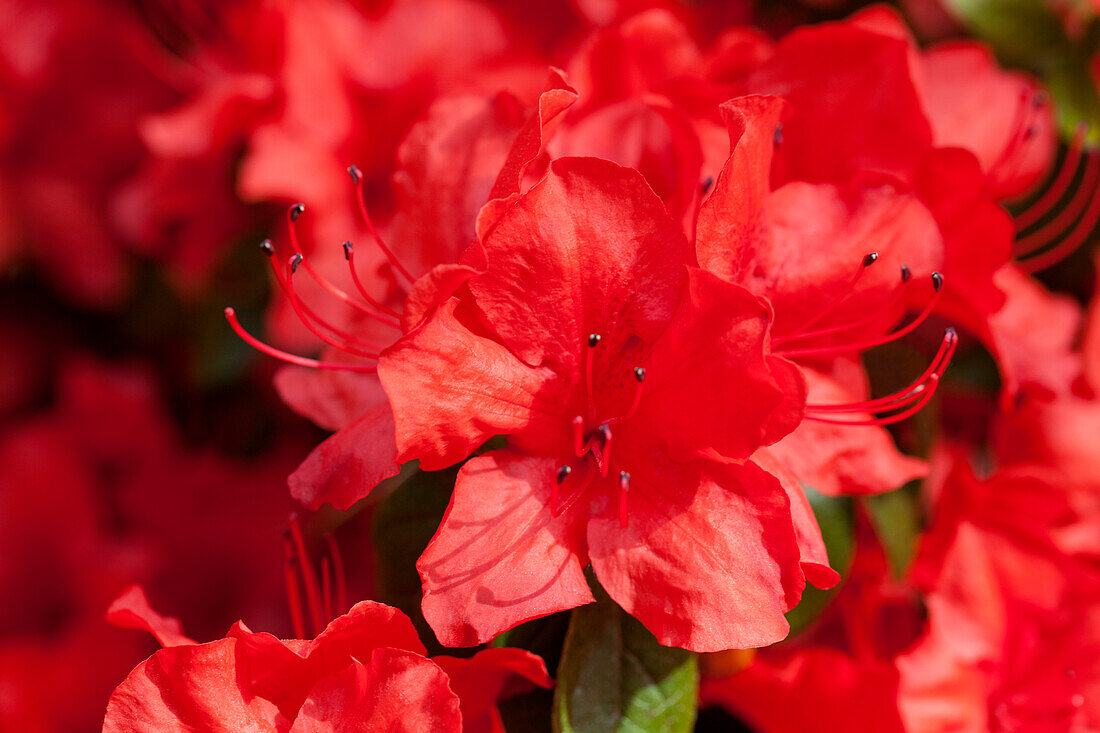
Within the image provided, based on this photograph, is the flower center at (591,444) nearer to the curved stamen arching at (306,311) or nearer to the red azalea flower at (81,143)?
the curved stamen arching at (306,311)

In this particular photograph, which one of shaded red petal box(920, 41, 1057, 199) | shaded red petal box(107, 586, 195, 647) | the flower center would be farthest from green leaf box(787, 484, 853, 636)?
shaded red petal box(107, 586, 195, 647)

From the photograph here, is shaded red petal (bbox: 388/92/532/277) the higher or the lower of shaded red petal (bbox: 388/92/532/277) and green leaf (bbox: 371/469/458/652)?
the higher

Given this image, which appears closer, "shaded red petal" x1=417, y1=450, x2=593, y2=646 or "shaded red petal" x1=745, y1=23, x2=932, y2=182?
"shaded red petal" x1=417, y1=450, x2=593, y2=646

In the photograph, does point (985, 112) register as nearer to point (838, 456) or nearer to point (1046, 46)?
point (1046, 46)

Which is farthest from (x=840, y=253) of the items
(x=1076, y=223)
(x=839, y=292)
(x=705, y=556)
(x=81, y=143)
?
(x=81, y=143)

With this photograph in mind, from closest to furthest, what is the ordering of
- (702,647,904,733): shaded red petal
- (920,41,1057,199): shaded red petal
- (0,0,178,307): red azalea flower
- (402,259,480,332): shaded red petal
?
(402,259,480,332): shaded red petal < (702,647,904,733): shaded red petal < (920,41,1057,199): shaded red petal < (0,0,178,307): red azalea flower

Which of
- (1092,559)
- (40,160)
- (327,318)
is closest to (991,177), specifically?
(1092,559)

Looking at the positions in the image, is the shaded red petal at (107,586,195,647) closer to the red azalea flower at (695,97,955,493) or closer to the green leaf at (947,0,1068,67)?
the red azalea flower at (695,97,955,493)

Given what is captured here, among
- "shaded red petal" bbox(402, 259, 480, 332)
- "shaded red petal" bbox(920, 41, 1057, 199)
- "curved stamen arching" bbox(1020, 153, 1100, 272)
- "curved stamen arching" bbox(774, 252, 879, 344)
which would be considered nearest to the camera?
"shaded red petal" bbox(402, 259, 480, 332)
